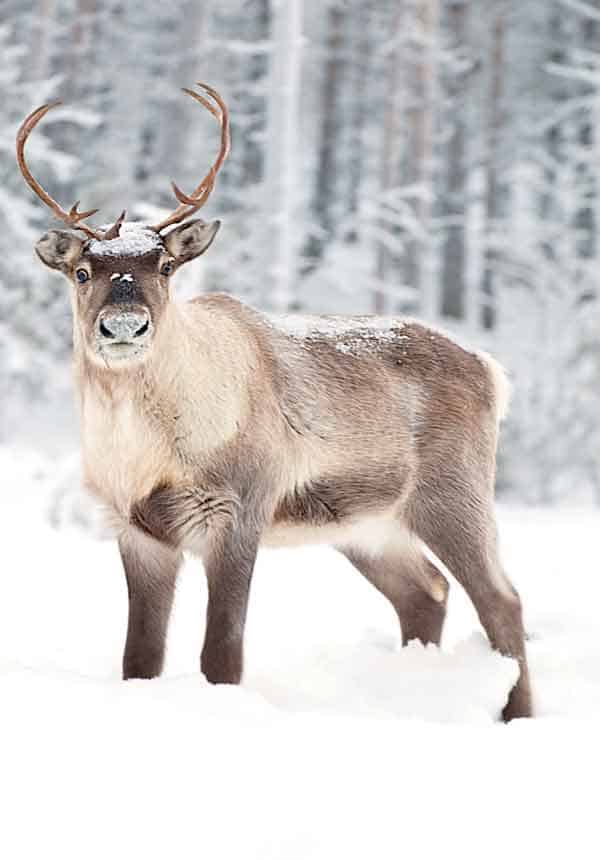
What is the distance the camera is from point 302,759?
9.45ft

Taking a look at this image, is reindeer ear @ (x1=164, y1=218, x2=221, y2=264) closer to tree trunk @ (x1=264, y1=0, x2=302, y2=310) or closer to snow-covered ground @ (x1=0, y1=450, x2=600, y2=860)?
snow-covered ground @ (x1=0, y1=450, x2=600, y2=860)

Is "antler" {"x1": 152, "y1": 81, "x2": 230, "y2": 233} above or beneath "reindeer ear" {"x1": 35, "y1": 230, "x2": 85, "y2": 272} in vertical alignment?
above

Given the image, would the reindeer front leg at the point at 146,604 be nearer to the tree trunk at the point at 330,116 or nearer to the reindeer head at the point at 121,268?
the reindeer head at the point at 121,268

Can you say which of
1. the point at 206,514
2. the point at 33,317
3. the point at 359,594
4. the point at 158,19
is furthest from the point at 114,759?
the point at 158,19

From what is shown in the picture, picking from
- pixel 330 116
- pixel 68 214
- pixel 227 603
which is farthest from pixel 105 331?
pixel 330 116

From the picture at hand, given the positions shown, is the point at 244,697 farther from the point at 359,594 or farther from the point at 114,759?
the point at 359,594

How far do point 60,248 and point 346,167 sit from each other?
78.4ft

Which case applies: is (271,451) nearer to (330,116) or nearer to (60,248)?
(60,248)

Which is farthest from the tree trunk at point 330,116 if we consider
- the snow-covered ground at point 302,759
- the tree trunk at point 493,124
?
the snow-covered ground at point 302,759

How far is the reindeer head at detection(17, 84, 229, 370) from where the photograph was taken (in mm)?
3738

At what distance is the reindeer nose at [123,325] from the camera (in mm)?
3684

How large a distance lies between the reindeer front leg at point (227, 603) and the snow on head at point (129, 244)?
3.26ft

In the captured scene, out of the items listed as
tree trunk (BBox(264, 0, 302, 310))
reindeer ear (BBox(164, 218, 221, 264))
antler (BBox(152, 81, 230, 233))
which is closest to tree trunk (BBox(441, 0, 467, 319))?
tree trunk (BBox(264, 0, 302, 310))

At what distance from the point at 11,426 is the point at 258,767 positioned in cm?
1239
